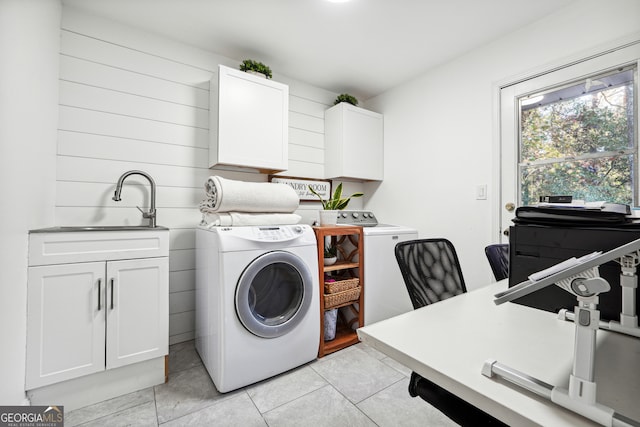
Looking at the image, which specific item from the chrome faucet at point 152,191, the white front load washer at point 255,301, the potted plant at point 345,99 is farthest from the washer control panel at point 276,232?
A: the potted plant at point 345,99

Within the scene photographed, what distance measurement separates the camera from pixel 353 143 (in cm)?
302

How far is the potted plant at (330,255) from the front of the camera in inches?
93.1

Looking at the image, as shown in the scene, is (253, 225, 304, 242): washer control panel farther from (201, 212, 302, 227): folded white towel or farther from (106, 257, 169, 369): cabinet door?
(106, 257, 169, 369): cabinet door

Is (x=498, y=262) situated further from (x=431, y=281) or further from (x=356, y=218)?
(x=356, y=218)

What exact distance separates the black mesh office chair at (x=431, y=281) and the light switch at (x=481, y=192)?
3.77 ft

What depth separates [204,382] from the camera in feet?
6.00

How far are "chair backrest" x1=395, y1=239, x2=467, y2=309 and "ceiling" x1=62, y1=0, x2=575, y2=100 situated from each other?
1.66 meters

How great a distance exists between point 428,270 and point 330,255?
1.19 metres

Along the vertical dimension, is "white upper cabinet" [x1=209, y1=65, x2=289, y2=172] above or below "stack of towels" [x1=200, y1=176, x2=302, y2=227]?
above

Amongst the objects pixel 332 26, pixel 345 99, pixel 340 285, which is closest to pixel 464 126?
pixel 345 99

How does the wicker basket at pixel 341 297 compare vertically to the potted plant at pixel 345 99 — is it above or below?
below

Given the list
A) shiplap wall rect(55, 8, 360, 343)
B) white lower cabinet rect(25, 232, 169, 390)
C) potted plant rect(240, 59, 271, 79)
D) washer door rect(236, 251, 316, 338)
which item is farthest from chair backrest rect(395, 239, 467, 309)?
potted plant rect(240, 59, 271, 79)

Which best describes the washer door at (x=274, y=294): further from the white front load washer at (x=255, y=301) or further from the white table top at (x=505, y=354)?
the white table top at (x=505, y=354)

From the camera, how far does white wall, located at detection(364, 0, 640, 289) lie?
73.5 inches
